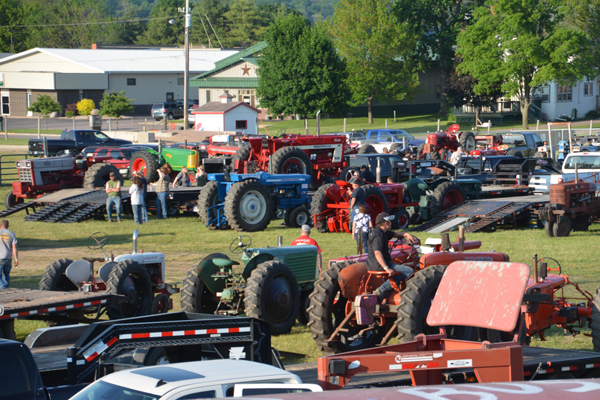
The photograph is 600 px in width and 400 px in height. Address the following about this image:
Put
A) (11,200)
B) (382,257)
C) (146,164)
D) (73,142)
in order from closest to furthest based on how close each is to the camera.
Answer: (382,257)
(11,200)
(146,164)
(73,142)

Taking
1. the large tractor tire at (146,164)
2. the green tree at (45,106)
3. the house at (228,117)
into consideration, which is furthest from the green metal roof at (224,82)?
the large tractor tire at (146,164)

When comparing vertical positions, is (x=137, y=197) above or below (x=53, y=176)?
below

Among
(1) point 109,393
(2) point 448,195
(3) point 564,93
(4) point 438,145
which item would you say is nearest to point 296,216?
(2) point 448,195

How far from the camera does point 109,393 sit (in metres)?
4.90

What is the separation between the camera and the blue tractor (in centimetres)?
1922

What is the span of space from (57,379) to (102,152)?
73.7 feet

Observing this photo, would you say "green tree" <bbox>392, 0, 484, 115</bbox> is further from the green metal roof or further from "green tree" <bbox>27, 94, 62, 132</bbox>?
"green tree" <bbox>27, 94, 62, 132</bbox>

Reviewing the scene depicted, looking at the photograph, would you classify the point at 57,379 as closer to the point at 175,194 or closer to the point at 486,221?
the point at 486,221

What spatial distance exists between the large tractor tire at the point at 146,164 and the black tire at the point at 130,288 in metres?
14.4

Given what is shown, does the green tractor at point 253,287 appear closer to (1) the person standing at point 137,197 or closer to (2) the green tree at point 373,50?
(1) the person standing at point 137,197

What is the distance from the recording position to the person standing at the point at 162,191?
69.8ft

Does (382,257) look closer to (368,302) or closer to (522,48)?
(368,302)

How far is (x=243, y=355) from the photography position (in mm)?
7039

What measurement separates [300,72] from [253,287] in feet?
142
